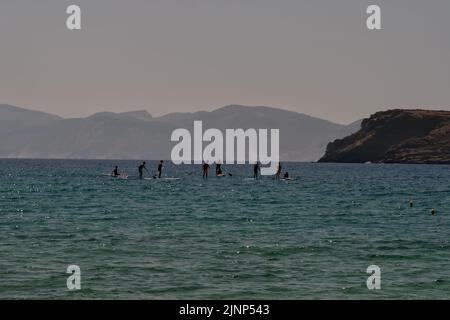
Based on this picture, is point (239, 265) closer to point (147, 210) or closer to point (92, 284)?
point (92, 284)

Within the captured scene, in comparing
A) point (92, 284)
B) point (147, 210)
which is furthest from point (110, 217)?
point (92, 284)

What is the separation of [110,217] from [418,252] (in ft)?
72.5

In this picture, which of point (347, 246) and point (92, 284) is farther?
point (347, 246)

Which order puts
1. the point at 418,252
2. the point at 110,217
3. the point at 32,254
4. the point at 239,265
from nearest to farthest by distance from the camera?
the point at 239,265 < the point at 32,254 < the point at 418,252 < the point at 110,217

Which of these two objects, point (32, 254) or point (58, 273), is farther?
point (32, 254)

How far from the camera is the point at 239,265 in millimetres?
26750

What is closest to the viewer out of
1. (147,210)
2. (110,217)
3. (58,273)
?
(58,273)

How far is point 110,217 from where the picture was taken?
48.1m
